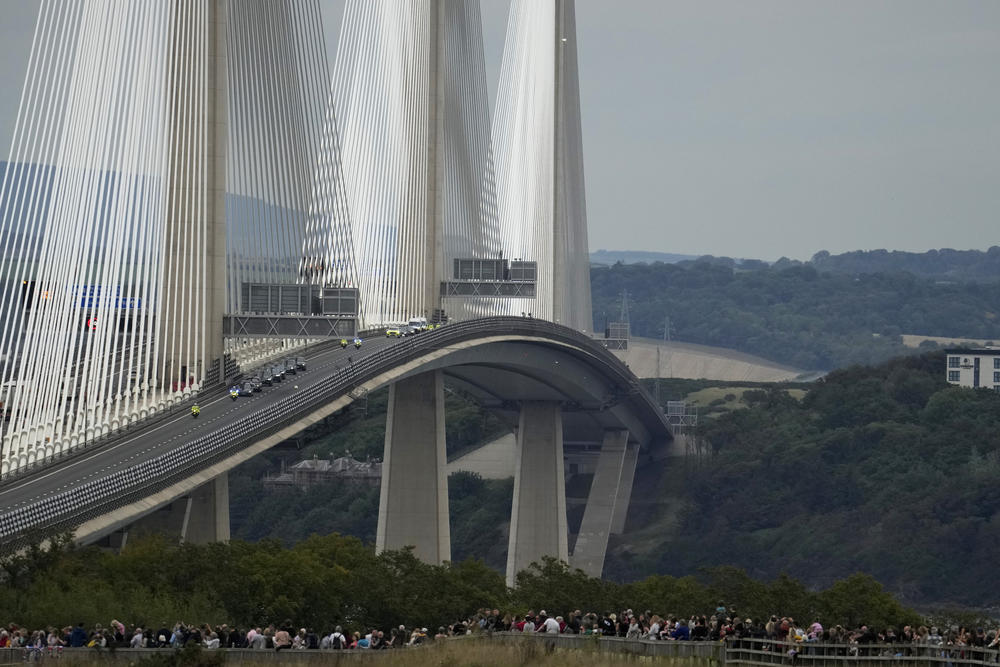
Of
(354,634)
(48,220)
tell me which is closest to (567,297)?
(48,220)

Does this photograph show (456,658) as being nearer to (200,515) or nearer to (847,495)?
(200,515)

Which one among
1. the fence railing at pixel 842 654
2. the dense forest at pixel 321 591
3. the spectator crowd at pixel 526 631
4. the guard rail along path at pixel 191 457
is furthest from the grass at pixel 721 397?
Answer: the fence railing at pixel 842 654

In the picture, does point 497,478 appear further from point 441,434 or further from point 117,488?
point 117,488

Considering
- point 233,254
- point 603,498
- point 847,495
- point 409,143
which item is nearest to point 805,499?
point 847,495

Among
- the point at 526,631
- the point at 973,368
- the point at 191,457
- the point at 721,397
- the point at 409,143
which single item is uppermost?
the point at 409,143

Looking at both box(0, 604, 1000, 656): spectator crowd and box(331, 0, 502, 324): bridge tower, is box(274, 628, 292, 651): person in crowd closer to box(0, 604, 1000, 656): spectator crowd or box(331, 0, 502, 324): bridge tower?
box(0, 604, 1000, 656): spectator crowd

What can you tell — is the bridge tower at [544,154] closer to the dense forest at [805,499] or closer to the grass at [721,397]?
the dense forest at [805,499]
